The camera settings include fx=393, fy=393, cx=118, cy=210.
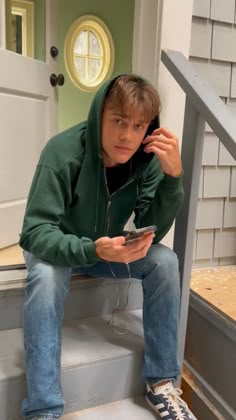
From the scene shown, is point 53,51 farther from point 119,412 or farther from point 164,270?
point 119,412

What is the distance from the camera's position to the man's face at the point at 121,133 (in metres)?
1.07

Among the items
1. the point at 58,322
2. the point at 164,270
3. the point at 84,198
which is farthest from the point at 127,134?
the point at 58,322

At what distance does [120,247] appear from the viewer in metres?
0.96

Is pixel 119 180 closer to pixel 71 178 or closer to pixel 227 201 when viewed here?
pixel 71 178

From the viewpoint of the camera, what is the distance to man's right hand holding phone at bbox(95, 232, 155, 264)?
3.16ft

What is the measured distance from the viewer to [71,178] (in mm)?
1132

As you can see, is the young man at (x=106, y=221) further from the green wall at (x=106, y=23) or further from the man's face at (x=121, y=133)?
the green wall at (x=106, y=23)

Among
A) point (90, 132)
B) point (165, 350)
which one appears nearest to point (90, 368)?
point (165, 350)

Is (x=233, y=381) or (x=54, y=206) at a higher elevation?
(x=54, y=206)

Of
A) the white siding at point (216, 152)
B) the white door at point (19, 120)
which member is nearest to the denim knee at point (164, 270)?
the white siding at point (216, 152)

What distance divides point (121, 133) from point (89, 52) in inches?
85.0

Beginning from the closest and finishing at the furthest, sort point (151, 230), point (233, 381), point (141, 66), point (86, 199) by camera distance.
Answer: point (151, 230) < point (86, 199) < point (233, 381) < point (141, 66)

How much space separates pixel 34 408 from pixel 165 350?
0.40 meters

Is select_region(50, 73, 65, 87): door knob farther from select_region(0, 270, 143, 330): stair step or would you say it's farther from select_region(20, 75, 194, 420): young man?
select_region(0, 270, 143, 330): stair step
